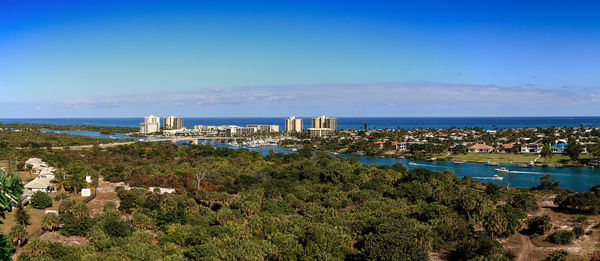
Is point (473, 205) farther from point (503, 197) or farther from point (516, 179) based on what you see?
point (516, 179)

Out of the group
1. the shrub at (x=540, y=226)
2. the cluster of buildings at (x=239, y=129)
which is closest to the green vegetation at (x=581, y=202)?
the shrub at (x=540, y=226)

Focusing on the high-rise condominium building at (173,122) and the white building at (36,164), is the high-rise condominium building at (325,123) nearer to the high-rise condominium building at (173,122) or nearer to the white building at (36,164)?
the high-rise condominium building at (173,122)

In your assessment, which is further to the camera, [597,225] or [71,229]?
[597,225]

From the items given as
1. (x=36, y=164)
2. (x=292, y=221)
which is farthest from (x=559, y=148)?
(x=36, y=164)

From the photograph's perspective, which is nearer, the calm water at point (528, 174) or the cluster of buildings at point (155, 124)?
the calm water at point (528, 174)

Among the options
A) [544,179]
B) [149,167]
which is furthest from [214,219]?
[544,179]

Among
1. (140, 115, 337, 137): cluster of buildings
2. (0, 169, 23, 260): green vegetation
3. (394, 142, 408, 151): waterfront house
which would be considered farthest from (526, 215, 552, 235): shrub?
(140, 115, 337, 137): cluster of buildings

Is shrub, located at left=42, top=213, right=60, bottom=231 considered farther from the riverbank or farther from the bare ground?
the riverbank

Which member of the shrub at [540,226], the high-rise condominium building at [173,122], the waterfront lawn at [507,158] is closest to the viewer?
the shrub at [540,226]
